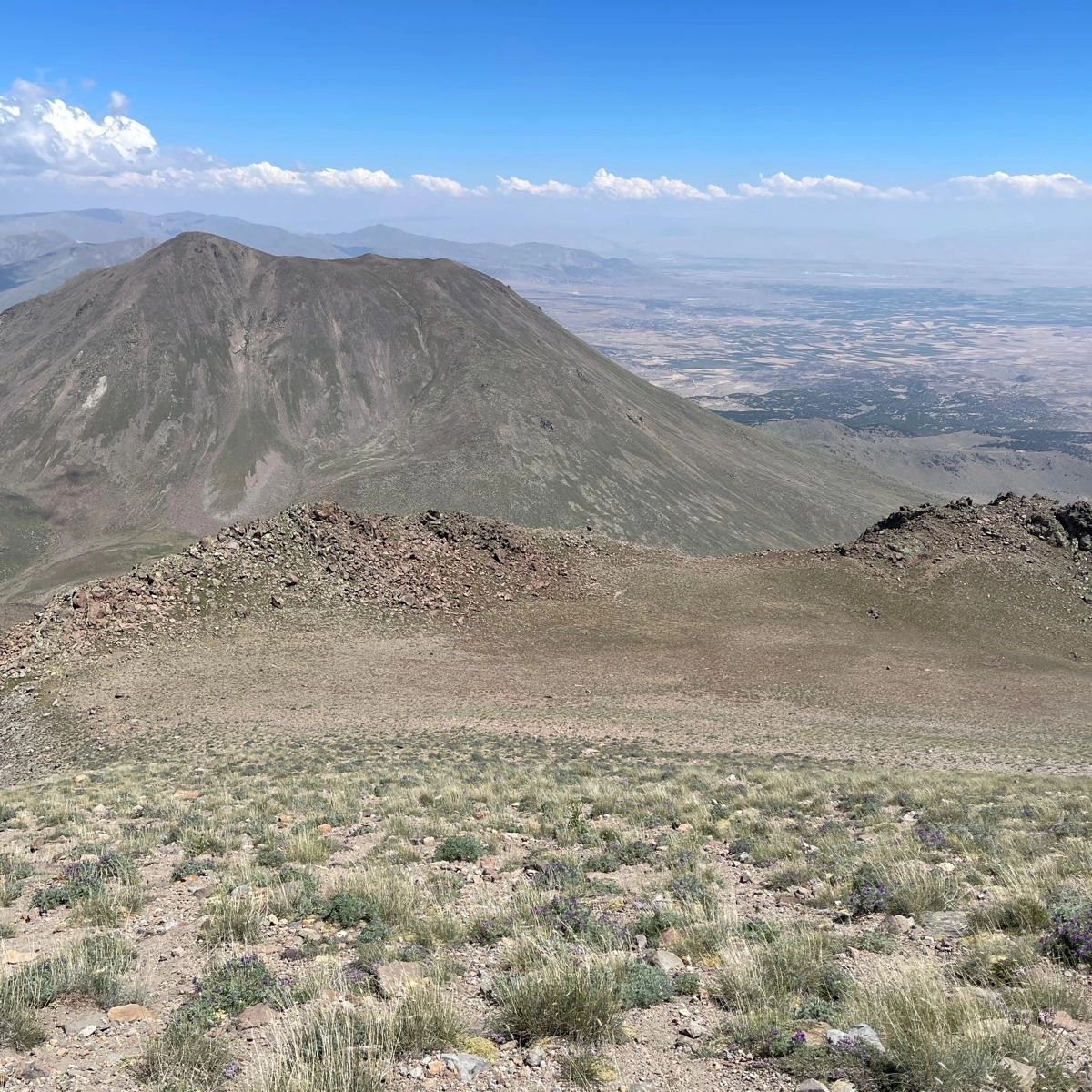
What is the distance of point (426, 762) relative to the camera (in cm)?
2080

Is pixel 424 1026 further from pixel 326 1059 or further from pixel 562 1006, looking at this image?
pixel 562 1006

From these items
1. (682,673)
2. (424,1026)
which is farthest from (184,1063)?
(682,673)

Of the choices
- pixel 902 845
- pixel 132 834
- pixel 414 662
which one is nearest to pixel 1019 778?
pixel 902 845

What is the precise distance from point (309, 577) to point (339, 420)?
127 m

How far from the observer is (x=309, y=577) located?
125ft

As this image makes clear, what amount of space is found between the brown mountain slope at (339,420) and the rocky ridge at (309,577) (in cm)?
8103

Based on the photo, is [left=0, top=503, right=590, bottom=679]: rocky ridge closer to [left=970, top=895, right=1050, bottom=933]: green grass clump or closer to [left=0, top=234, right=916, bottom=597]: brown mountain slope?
[left=970, top=895, right=1050, bottom=933]: green grass clump

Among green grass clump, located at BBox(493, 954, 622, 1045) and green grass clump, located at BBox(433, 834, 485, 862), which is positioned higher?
green grass clump, located at BBox(493, 954, 622, 1045)

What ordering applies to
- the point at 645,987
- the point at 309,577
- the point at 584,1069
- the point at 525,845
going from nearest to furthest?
the point at 584,1069, the point at 645,987, the point at 525,845, the point at 309,577

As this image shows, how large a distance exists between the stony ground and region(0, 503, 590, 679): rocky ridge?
28cm

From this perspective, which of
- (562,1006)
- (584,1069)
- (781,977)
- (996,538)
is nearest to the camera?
(584,1069)

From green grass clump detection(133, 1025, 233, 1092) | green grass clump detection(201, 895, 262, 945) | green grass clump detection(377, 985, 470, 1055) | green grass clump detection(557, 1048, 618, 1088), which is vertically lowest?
green grass clump detection(201, 895, 262, 945)

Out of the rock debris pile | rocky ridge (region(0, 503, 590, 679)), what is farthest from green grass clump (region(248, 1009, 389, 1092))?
the rock debris pile

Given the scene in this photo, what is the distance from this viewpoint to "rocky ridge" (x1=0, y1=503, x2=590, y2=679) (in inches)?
1329
